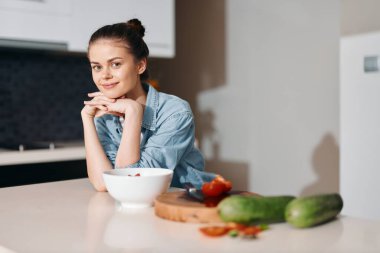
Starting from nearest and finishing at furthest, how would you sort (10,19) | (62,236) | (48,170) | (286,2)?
1. (62,236)
2. (10,19)
3. (48,170)
4. (286,2)

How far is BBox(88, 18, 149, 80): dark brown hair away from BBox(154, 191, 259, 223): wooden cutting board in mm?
610

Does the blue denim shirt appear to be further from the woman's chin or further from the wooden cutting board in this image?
the wooden cutting board

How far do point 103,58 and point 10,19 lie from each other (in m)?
1.14

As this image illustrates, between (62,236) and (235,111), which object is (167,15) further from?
(62,236)

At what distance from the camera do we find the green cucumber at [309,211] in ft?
3.16

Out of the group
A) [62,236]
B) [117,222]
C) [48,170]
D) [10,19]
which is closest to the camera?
[62,236]

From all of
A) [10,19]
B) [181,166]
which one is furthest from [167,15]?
[181,166]

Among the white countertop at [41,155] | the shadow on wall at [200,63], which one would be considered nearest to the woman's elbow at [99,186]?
the white countertop at [41,155]

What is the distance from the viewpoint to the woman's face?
1.49 m

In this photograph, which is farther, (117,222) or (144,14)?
(144,14)

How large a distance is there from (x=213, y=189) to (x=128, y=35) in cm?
66

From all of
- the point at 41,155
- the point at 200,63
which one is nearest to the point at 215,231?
the point at 41,155

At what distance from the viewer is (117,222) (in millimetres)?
1061

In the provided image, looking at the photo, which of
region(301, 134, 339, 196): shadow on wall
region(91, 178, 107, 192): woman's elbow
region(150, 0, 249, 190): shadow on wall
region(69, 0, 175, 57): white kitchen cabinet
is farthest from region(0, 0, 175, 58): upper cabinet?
region(91, 178, 107, 192): woman's elbow
